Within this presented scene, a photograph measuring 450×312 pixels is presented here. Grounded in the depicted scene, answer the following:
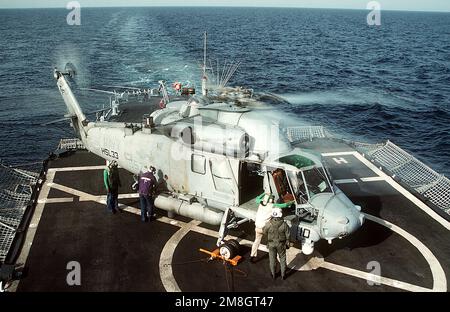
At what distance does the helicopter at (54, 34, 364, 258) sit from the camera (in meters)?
12.4

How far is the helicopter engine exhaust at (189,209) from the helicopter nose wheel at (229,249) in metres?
1.05

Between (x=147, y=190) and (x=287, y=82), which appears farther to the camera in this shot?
(x=287, y=82)

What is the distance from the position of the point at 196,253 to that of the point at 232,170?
306 centimetres

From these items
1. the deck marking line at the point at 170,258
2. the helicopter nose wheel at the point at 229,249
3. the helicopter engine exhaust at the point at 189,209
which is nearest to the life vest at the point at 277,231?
the helicopter nose wheel at the point at 229,249

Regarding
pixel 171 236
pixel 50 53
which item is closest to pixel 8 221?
pixel 171 236

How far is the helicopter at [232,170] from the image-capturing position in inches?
489

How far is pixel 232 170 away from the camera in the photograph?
43.9 ft

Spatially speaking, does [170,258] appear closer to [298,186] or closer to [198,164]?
[198,164]

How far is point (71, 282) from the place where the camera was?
11586 millimetres

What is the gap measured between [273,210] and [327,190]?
2.67 meters

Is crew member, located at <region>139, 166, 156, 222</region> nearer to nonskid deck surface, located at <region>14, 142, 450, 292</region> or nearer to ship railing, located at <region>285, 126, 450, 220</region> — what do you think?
nonskid deck surface, located at <region>14, 142, 450, 292</region>

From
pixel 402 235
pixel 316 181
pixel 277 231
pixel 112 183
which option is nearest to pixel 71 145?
pixel 112 183

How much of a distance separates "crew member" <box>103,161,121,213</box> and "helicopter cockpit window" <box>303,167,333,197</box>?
726 centimetres

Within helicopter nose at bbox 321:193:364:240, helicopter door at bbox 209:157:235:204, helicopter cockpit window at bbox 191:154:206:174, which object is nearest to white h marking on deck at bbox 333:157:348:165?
helicopter nose at bbox 321:193:364:240
